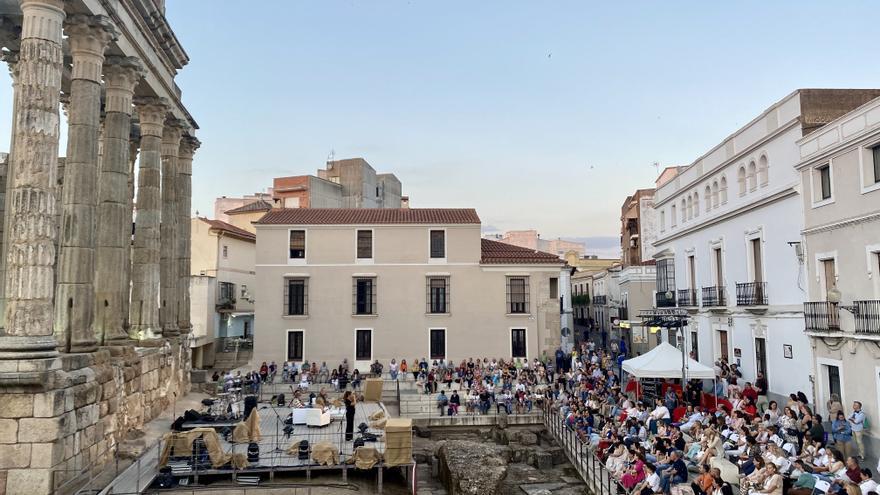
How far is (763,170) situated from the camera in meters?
19.8

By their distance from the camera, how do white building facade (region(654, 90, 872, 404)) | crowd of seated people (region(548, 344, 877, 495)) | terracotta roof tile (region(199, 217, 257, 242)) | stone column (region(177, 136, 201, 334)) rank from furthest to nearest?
terracotta roof tile (region(199, 217, 257, 242)) → stone column (region(177, 136, 201, 334)) → white building facade (region(654, 90, 872, 404)) → crowd of seated people (region(548, 344, 877, 495))

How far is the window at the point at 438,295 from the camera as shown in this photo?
3080 cm

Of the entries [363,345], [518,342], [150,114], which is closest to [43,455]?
[150,114]

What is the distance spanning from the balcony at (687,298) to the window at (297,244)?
1840 cm

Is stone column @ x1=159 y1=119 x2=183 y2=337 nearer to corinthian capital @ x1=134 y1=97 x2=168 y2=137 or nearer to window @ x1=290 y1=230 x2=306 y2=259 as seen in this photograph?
corinthian capital @ x1=134 y1=97 x2=168 y2=137

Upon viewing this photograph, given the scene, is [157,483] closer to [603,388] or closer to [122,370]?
[122,370]

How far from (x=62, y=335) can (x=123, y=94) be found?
6687mm

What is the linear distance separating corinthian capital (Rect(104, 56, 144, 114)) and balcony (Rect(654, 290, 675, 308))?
23.3 metres

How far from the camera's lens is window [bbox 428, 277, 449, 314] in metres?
30.8

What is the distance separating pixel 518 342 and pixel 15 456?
76.1 feet

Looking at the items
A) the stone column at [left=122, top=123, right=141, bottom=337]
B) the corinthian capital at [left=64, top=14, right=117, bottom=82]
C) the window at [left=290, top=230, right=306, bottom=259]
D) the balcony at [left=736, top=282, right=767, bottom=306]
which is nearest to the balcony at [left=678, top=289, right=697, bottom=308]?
the balcony at [left=736, top=282, right=767, bottom=306]

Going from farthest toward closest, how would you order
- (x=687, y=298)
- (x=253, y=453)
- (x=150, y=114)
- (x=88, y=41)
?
(x=687, y=298) → (x=150, y=114) → (x=88, y=41) → (x=253, y=453)

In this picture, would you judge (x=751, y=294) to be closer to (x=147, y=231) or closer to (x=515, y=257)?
(x=515, y=257)

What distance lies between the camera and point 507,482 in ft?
55.0
